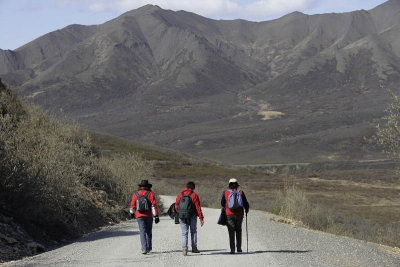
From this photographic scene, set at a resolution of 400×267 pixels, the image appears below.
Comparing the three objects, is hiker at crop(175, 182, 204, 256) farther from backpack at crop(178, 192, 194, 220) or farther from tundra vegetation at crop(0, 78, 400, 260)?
tundra vegetation at crop(0, 78, 400, 260)

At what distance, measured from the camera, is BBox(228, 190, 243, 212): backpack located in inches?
504

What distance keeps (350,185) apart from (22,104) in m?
51.3

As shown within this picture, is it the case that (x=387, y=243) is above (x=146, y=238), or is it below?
below

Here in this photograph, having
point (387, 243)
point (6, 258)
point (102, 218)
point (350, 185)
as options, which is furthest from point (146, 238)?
point (350, 185)

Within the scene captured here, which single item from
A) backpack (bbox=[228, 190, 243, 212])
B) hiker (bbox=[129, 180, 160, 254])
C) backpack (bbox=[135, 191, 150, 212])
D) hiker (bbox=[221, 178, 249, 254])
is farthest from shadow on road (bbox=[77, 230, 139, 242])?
backpack (bbox=[228, 190, 243, 212])

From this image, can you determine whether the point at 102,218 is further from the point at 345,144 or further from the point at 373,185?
the point at 345,144

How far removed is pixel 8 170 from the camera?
14562mm

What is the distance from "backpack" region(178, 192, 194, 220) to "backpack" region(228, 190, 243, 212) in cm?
84

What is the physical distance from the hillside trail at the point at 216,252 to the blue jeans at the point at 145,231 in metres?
0.24

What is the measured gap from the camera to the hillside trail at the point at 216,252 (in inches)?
458

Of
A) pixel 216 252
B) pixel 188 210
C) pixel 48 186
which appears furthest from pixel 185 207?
pixel 48 186

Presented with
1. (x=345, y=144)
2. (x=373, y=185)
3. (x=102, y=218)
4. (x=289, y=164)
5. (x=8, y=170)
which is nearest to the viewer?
(x=8, y=170)

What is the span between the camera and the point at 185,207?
42.0 feet

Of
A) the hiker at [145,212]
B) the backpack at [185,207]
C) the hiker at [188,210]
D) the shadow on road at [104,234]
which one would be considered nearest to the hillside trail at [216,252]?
the shadow on road at [104,234]
